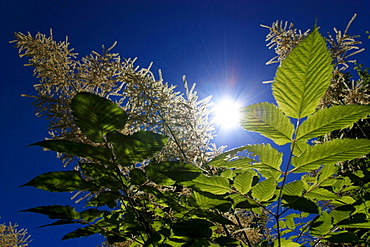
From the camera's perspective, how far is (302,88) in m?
0.53

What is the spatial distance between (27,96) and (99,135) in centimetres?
149

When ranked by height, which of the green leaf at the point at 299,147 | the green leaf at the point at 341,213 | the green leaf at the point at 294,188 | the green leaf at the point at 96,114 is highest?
the green leaf at the point at 96,114

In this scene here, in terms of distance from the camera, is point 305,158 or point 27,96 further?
point 27,96

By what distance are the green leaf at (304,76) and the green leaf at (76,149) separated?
20.1 inches

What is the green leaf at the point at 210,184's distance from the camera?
838mm

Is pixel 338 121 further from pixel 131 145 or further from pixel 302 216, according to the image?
pixel 302 216

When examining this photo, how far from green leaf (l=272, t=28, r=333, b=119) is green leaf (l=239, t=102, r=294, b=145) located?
0.04m

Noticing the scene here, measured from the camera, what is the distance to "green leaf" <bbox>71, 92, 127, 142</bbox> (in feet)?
2.14

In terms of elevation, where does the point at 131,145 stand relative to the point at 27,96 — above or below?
below

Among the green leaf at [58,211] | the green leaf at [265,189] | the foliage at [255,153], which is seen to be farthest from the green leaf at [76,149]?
the green leaf at [265,189]

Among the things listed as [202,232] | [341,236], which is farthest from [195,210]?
[341,236]

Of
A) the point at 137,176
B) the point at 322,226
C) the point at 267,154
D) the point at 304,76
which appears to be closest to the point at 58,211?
the point at 137,176

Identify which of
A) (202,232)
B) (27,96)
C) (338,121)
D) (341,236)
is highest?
(27,96)

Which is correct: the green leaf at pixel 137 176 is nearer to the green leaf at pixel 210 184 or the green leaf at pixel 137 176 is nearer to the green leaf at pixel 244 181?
the green leaf at pixel 210 184
